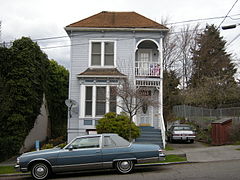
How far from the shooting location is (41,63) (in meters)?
19.4

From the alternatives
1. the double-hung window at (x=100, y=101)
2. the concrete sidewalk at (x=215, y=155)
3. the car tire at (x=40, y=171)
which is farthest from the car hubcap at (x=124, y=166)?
the double-hung window at (x=100, y=101)

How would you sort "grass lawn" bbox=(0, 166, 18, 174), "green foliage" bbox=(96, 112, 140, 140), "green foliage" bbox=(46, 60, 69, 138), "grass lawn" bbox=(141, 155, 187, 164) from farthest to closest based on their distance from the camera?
"green foliage" bbox=(46, 60, 69, 138)
"green foliage" bbox=(96, 112, 140, 140)
"grass lawn" bbox=(141, 155, 187, 164)
"grass lawn" bbox=(0, 166, 18, 174)

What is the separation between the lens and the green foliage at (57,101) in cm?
2438

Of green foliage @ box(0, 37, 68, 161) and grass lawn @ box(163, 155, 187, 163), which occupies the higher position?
green foliage @ box(0, 37, 68, 161)

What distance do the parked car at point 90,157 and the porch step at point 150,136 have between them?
6628 mm

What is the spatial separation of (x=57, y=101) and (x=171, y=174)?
55.6 feet

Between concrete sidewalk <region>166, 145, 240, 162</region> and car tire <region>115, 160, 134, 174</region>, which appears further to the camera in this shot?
concrete sidewalk <region>166, 145, 240, 162</region>

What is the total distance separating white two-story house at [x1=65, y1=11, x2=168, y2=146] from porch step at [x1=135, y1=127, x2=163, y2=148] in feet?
2.68

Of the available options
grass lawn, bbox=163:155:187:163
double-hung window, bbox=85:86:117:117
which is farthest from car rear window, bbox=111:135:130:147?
double-hung window, bbox=85:86:117:117

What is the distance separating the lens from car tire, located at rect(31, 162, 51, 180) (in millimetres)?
9672

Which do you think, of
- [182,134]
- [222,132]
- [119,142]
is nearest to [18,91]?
[119,142]

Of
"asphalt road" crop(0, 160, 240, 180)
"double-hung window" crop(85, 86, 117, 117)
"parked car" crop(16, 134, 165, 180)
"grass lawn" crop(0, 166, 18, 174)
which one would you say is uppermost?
"double-hung window" crop(85, 86, 117, 117)

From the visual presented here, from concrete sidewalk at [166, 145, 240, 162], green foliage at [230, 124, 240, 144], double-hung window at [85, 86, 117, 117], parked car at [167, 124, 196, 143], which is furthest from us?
parked car at [167, 124, 196, 143]

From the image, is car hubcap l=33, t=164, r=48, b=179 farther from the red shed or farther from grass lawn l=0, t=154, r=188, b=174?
the red shed
